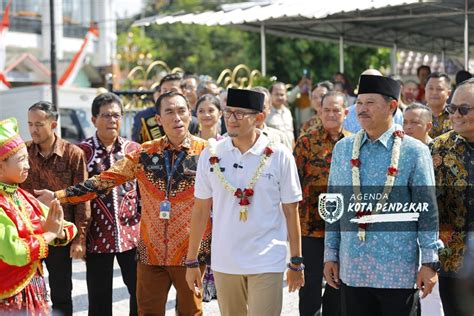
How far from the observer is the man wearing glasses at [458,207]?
5391 millimetres

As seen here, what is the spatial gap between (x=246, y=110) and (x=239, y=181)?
450 millimetres

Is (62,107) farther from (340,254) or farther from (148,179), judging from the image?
(340,254)

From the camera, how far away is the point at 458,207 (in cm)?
542

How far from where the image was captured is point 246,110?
5.46 meters

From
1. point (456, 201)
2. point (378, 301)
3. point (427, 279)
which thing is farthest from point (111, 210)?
point (427, 279)

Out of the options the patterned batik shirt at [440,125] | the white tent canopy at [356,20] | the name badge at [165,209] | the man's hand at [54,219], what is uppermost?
the white tent canopy at [356,20]

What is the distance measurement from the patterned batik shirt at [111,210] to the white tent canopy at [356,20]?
795cm

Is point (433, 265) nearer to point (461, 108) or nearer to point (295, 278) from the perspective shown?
point (295, 278)

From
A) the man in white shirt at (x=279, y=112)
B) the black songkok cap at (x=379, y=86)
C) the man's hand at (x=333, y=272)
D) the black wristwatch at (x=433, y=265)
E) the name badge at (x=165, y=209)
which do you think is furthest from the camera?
the man in white shirt at (x=279, y=112)

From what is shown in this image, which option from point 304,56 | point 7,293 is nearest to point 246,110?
point 7,293

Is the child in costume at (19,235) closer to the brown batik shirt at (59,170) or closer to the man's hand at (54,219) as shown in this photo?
the man's hand at (54,219)

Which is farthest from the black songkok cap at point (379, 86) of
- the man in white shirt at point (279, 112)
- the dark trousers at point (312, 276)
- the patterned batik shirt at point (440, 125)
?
the man in white shirt at point (279, 112)

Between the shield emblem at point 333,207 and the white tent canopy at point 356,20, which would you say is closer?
the shield emblem at point 333,207

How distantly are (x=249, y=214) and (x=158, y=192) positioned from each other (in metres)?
1.10
